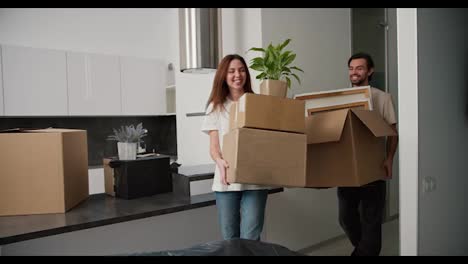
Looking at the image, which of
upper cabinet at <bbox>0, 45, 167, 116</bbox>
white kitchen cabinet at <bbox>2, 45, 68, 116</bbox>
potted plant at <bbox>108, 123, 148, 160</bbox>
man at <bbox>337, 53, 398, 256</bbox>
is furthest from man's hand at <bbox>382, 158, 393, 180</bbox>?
white kitchen cabinet at <bbox>2, 45, 68, 116</bbox>

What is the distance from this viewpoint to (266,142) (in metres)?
1.45

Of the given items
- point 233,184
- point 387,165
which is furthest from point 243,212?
point 387,165

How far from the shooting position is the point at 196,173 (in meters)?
2.14

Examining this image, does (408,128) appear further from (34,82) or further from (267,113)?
(34,82)

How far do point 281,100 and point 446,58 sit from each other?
2.74ft

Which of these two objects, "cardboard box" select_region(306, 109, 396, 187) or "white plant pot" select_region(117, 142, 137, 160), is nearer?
"cardboard box" select_region(306, 109, 396, 187)

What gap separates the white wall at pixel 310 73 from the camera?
2.56 m

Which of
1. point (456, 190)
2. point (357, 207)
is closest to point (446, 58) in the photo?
point (456, 190)

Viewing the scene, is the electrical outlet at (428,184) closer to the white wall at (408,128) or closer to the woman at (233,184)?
the white wall at (408,128)

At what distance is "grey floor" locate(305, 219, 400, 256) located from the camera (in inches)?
105

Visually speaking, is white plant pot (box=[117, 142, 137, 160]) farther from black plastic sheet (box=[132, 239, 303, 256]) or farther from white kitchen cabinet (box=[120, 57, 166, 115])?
white kitchen cabinet (box=[120, 57, 166, 115])

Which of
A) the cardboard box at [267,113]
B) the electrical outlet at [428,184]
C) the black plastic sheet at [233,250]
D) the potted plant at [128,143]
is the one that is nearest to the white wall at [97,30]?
the potted plant at [128,143]

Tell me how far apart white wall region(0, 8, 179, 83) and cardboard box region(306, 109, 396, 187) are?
8.69 ft

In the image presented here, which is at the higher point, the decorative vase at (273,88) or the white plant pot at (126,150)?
the decorative vase at (273,88)
